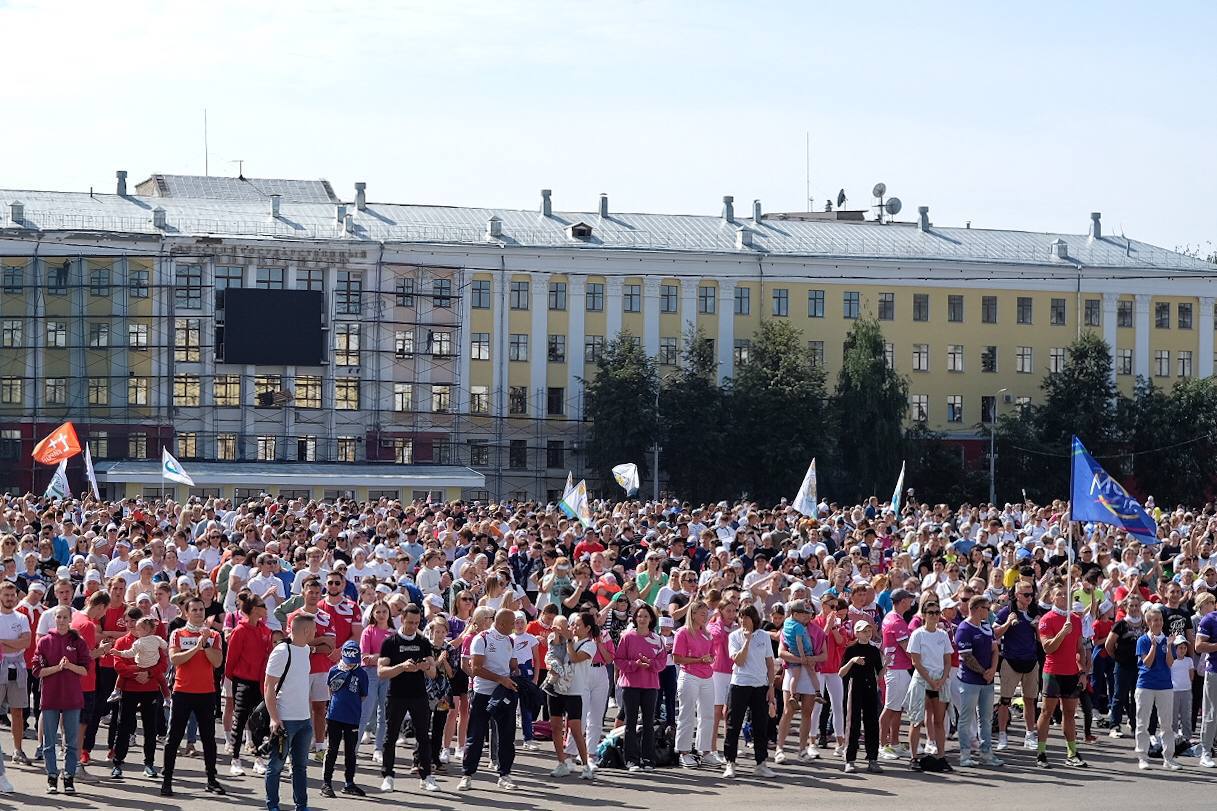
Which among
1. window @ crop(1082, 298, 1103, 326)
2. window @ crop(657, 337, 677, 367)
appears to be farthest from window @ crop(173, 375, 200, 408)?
window @ crop(1082, 298, 1103, 326)

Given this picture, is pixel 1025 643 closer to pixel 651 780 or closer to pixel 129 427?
pixel 651 780

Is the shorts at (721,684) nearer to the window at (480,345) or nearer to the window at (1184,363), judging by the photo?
the window at (480,345)

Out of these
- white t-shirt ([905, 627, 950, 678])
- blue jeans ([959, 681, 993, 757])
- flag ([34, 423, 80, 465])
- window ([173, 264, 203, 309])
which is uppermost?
window ([173, 264, 203, 309])

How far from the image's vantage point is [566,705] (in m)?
16.1

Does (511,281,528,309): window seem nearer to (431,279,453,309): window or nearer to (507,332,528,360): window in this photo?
(507,332,528,360): window

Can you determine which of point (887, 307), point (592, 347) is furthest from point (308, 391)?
point (887, 307)

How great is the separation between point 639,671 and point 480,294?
180 feet

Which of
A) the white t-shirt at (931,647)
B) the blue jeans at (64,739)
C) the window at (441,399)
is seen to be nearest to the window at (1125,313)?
the window at (441,399)

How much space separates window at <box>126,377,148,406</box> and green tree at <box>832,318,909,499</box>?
23.4 metres

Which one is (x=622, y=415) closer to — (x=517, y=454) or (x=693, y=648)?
(x=517, y=454)

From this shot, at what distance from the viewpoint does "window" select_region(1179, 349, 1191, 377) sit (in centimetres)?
7775

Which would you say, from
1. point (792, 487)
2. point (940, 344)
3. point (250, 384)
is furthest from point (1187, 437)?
point (250, 384)

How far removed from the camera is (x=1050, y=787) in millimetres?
15953

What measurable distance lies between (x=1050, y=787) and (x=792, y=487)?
50114 millimetres
